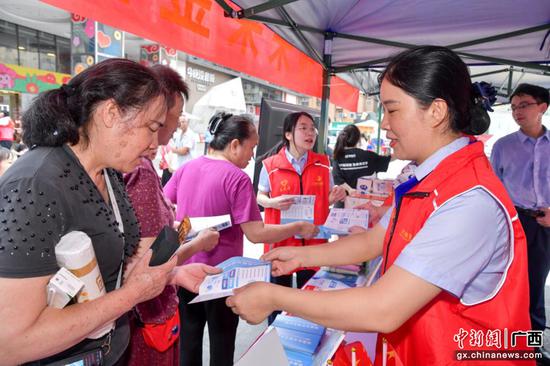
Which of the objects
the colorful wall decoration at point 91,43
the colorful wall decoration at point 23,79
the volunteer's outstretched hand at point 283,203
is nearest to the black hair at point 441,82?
the volunteer's outstretched hand at point 283,203

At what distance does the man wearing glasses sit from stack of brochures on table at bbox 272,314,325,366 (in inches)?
99.9

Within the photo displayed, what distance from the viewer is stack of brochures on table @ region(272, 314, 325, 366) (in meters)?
1.18

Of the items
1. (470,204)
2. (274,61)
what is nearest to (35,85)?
(274,61)

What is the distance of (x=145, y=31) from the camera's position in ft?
5.22

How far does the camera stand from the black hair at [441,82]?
3.19 feet

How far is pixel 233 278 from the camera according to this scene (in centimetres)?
118

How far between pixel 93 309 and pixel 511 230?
3.49 ft

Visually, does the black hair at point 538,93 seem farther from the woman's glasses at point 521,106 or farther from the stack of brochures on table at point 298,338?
the stack of brochures on table at point 298,338

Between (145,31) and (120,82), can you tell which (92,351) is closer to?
(120,82)

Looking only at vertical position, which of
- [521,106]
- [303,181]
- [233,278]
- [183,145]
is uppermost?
[521,106]

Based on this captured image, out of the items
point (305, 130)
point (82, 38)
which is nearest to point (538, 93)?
point (305, 130)

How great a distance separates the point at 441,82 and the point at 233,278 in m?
0.88

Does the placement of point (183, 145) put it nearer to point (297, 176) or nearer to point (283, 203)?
point (297, 176)

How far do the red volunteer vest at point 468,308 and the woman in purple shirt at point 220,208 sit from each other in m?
1.15
